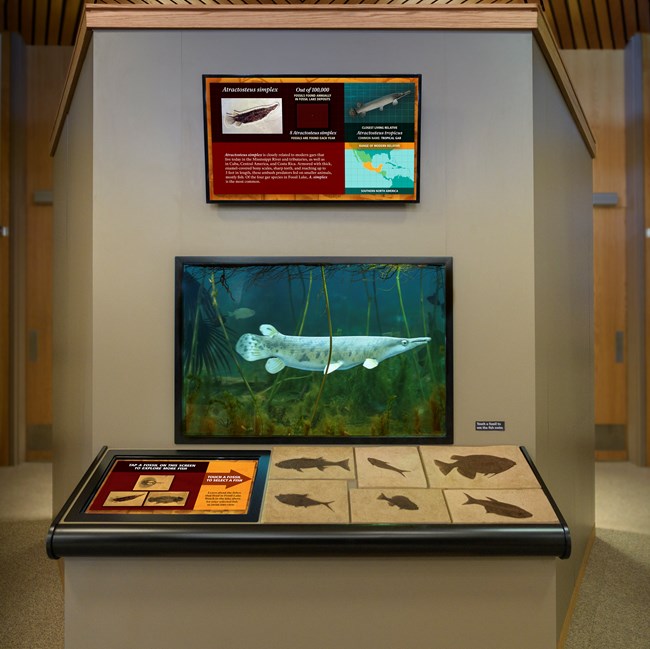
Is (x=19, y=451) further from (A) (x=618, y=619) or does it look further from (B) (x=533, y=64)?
(B) (x=533, y=64)

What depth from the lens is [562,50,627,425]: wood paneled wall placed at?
23.4 ft

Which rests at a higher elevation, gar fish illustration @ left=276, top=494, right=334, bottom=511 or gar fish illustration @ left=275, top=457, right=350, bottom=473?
gar fish illustration @ left=275, top=457, right=350, bottom=473

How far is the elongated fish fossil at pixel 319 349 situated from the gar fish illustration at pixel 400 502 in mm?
629

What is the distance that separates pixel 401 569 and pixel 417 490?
31cm

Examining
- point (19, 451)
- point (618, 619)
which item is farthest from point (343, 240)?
point (19, 451)

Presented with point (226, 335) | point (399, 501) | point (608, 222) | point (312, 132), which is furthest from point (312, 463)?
point (608, 222)

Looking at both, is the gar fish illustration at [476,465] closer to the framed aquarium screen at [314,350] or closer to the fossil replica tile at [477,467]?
the fossil replica tile at [477,467]

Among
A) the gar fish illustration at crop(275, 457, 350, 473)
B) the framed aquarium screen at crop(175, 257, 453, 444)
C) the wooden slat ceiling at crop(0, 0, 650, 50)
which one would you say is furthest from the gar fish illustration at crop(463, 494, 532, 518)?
the wooden slat ceiling at crop(0, 0, 650, 50)

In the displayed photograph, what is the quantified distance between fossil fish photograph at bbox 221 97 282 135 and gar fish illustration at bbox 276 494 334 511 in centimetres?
156

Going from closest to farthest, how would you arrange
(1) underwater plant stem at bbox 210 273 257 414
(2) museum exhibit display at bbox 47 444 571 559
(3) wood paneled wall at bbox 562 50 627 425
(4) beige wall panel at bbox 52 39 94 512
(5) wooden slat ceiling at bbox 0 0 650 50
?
(2) museum exhibit display at bbox 47 444 571 559, (1) underwater plant stem at bbox 210 273 257 414, (4) beige wall panel at bbox 52 39 94 512, (5) wooden slat ceiling at bbox 0 0 650 50, (3) wood paneled wall at bbox 562 50 627 425

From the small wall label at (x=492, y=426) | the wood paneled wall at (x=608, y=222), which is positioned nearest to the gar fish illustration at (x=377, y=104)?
the small wall label at (x=492, y=426)

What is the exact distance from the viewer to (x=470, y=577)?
241cm

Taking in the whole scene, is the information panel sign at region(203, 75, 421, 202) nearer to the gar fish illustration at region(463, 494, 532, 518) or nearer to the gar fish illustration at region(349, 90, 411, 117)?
the gar fish illustration at region(349, 90, 411, 117)

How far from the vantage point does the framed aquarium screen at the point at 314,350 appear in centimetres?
281
